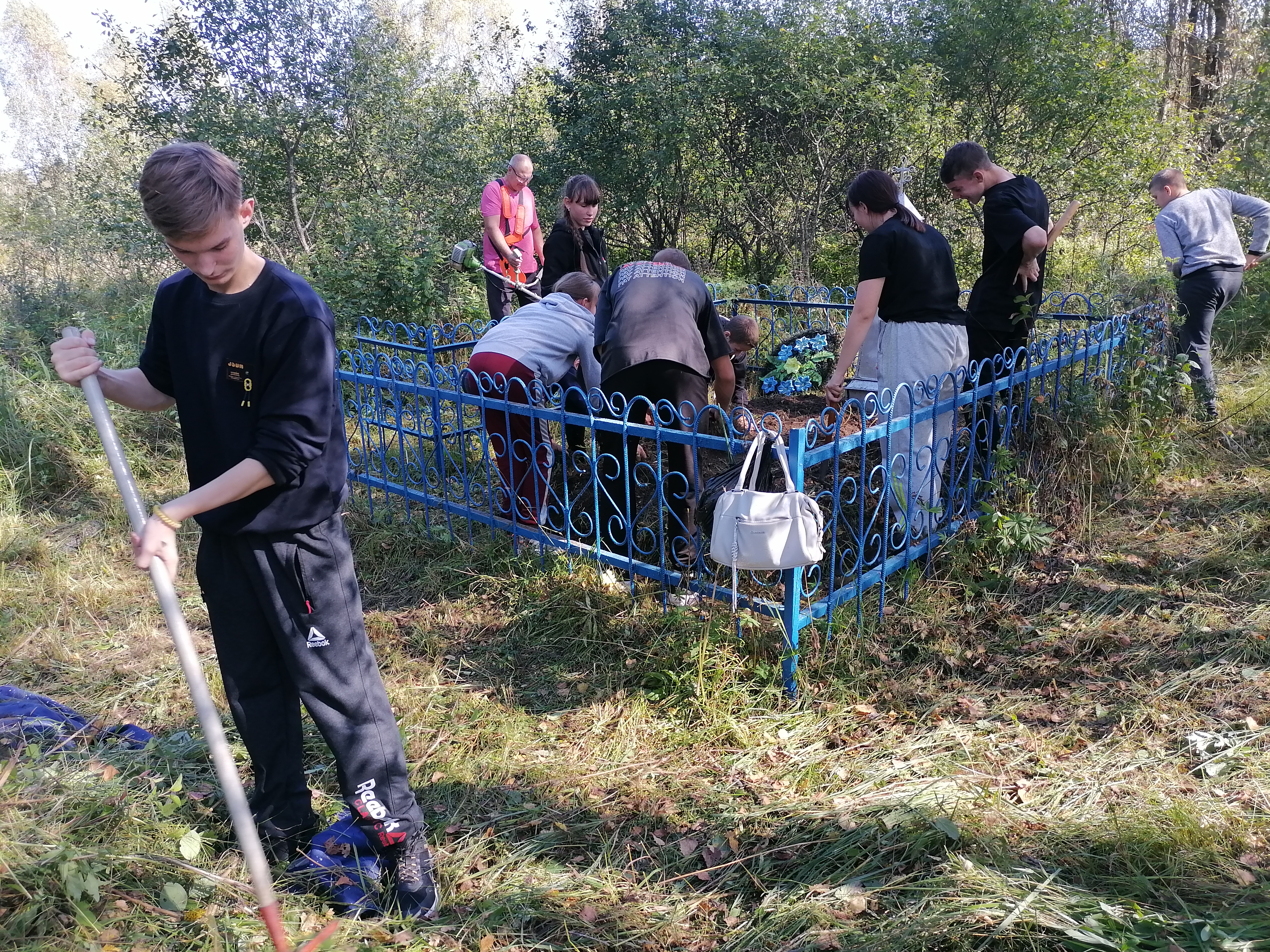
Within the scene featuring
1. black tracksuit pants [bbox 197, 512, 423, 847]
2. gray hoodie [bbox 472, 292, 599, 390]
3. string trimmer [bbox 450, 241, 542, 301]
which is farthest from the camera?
string trimmer [bbox 450, 241, 542, 301]

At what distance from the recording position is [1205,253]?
18.9ft

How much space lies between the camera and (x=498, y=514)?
4.77m

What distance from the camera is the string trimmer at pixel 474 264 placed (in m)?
7.40

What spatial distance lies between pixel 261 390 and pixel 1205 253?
19.1 feet

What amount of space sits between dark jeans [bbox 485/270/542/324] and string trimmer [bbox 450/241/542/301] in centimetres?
4

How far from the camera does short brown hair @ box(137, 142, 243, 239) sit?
194 centimetres

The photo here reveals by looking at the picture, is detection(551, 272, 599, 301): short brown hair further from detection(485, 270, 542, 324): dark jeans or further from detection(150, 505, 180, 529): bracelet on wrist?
detection(150, 505, 180, 529): bracelet on wrist

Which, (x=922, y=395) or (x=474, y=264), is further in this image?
(x=474, y=264)

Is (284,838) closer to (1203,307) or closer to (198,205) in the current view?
(198,205)

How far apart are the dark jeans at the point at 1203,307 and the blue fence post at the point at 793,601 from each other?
370cm

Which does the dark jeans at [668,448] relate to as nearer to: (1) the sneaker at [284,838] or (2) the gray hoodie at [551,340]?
(2) the gray hoodie at [551,340]

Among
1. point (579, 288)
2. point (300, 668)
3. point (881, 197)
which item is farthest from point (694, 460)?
point (300, 668)

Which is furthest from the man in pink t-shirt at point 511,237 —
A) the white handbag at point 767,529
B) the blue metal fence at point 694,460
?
the white handbag at point 767,529

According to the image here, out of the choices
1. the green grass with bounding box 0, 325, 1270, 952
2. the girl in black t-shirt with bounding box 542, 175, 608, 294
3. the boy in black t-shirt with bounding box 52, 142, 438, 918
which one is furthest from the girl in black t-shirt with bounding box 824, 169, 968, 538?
the boy in black t-shirt with bounding box 52, 142, 438, 918
